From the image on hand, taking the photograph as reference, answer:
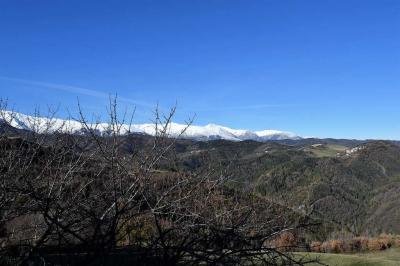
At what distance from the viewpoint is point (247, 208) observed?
186 inches

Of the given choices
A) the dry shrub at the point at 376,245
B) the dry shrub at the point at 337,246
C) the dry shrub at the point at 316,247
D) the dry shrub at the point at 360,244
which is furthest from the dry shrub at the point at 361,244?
the dry shrub at the point at 316,247

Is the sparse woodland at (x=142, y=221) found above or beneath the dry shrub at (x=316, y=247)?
above

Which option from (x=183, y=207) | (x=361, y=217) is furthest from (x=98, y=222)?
(x=361, y=217)

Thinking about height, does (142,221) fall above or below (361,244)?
above

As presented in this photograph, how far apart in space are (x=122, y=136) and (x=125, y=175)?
614 millimetres

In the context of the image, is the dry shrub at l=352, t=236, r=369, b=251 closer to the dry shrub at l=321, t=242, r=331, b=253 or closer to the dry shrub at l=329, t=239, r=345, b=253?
the dry shrub at l=329, t=239, r=345, b=253

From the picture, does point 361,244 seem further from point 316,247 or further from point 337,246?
point 316,247

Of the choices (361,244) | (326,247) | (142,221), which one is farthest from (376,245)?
(142,221)

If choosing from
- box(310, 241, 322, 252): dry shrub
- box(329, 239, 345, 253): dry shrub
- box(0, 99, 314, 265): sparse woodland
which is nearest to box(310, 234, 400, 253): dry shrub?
box(329, 239, 345, 253): dry shrub

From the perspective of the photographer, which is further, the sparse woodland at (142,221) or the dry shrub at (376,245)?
the dry shrub at (376,245)

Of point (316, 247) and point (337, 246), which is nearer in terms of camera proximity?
point (316, 247)

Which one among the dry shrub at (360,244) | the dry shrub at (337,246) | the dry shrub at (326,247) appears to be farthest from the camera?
the dry shrub at (360,244)

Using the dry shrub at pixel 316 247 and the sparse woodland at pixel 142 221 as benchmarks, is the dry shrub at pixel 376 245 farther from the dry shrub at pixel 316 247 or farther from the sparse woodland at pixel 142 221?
the sparse woodland at pixel 142 221

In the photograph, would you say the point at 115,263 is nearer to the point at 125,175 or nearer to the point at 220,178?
the point at 125,175
